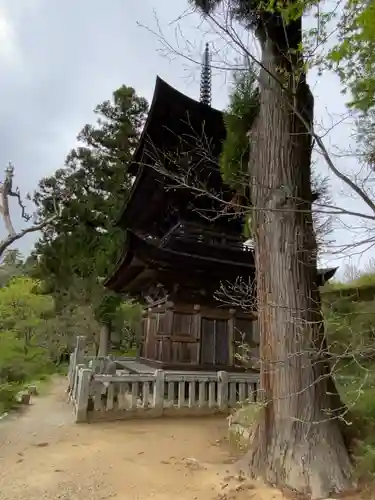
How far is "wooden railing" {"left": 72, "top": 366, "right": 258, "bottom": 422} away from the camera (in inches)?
239

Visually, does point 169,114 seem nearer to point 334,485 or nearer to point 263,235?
point 263,235

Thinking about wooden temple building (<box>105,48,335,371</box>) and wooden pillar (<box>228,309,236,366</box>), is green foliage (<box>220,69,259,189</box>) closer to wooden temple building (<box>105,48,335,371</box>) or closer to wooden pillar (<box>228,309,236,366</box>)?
wooden temple building (<box>105,48,335,371</box>)

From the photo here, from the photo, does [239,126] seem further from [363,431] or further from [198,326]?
[198,326]

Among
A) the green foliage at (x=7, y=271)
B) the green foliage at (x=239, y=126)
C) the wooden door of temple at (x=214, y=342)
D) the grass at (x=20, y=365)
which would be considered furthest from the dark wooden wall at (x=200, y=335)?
the green foliage at (x=7, y=271)

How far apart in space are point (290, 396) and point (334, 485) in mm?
721

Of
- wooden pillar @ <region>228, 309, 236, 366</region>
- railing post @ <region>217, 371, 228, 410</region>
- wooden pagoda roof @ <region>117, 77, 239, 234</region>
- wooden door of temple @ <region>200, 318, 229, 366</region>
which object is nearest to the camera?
railing post @ <region>217, 371, 228, 410</region>

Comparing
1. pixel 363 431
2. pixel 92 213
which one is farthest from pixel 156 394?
pixel 92 213

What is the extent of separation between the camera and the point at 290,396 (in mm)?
3438

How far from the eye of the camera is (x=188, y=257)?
814 cm

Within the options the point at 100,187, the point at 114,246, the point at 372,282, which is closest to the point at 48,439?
the point at 372,282

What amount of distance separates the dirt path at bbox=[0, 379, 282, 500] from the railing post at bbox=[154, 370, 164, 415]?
0.25 meters

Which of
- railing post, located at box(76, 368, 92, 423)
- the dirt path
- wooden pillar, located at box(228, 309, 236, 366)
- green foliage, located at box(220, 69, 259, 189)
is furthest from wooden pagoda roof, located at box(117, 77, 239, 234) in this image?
the dirt path

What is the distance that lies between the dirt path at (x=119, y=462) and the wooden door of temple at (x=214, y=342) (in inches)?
98.1

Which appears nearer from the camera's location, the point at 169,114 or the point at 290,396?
the point at 290,396
